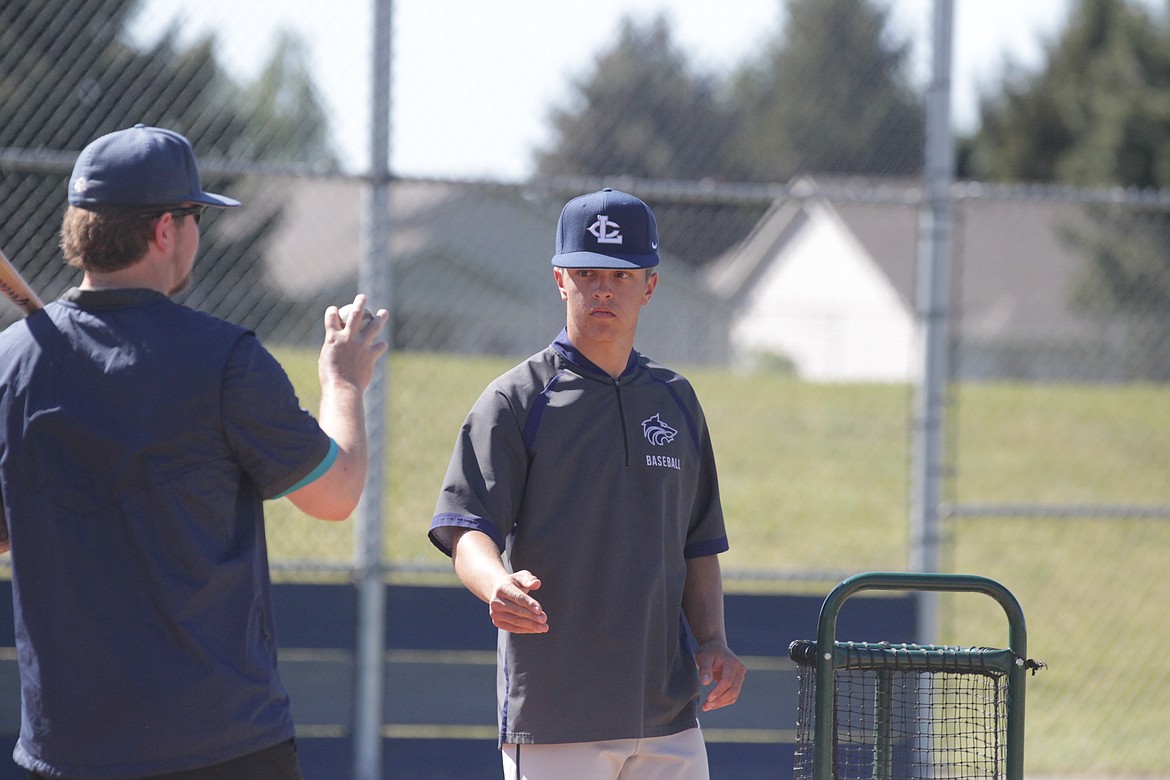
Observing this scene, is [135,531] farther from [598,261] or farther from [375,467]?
[375,467]

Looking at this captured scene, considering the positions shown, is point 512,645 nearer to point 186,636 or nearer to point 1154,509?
point 186,636

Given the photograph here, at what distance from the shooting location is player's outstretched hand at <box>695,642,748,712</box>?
3014 mm

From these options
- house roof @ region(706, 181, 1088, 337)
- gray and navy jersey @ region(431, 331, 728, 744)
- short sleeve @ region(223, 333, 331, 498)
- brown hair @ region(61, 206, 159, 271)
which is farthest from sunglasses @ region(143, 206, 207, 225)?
house roof @ region(706, 181, 1088, 337)

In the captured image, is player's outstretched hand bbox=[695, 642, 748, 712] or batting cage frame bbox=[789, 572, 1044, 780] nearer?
batting cage frame bbox=[789, 572, 1044, 780]

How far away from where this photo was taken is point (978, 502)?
1374 cm

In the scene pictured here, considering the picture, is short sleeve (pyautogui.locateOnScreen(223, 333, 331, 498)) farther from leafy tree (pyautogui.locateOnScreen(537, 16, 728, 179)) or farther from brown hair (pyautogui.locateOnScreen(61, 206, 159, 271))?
leafy tree (pyautogui.locateOnScreen(537, 16, 728, 179))

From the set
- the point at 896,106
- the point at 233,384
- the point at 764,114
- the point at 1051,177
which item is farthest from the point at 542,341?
the point at 1051,177

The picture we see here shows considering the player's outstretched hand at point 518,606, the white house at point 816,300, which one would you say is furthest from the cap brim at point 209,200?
the white house at point 816,300

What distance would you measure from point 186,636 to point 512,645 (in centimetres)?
87

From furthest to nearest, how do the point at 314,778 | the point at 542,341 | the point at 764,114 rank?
the point at 542,341, the point at 764,114, the point at 314,778

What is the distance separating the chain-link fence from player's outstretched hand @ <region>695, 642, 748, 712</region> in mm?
2420

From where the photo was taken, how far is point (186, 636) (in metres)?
2.32

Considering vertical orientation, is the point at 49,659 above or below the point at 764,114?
below

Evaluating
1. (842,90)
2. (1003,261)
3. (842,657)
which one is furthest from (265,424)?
(1003,261)
